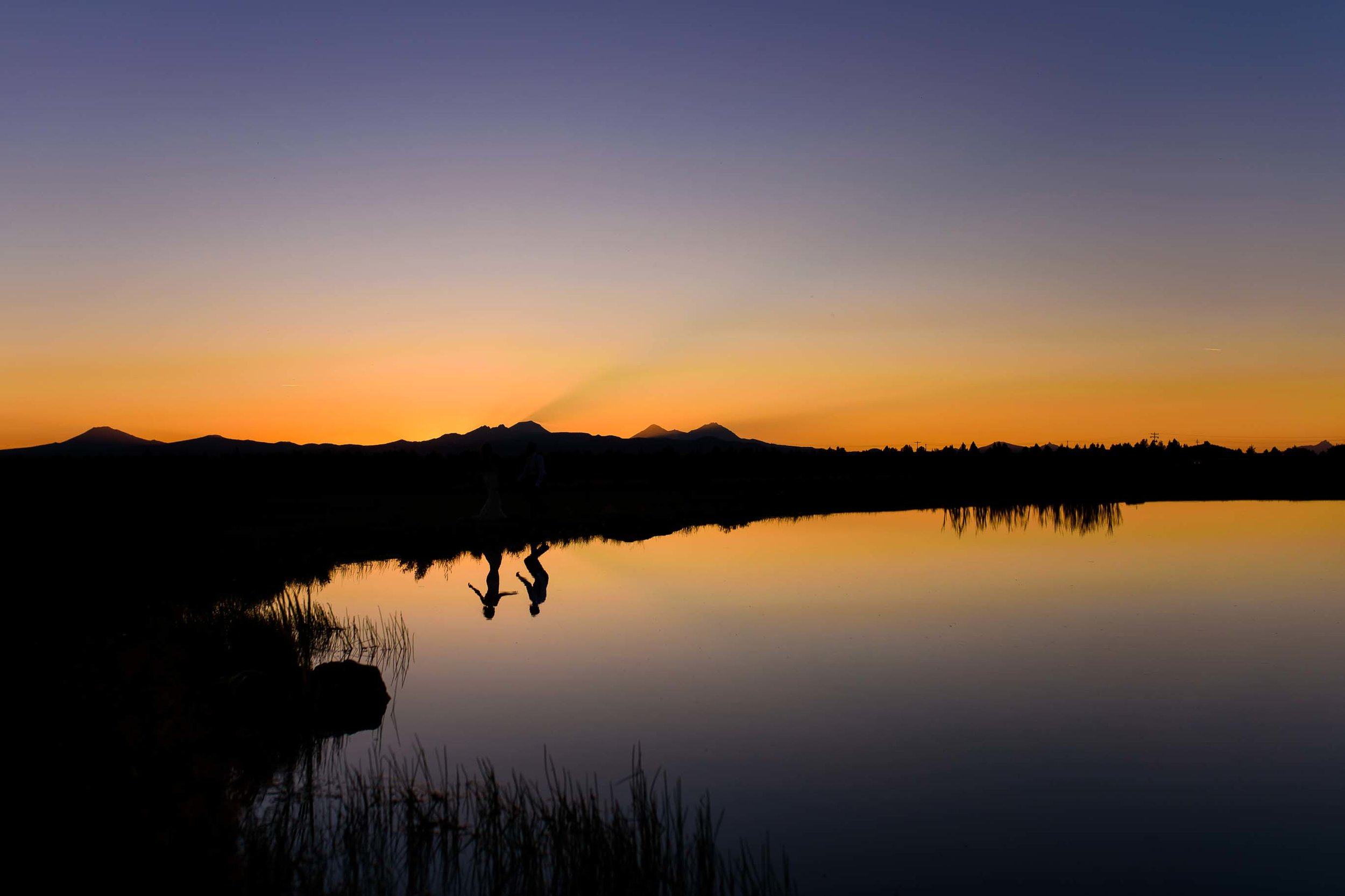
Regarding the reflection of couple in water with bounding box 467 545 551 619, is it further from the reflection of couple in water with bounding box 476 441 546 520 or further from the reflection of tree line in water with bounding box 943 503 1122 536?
the reflection of tree line in water with bounding box 943 503 1122 536

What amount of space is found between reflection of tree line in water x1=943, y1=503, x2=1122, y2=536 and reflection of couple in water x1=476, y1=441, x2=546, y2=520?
1502cm

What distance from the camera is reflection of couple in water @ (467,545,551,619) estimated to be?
58.4 feet

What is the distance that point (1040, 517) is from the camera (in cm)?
3938

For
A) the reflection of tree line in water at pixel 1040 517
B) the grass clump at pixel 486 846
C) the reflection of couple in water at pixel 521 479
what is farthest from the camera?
the reflection of tree line in water at pixel 1040 517

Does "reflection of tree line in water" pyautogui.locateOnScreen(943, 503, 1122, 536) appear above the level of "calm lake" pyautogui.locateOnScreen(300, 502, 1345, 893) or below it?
above

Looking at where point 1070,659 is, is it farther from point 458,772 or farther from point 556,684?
point 458,772

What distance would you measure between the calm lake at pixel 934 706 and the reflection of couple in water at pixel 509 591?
0.62 ft

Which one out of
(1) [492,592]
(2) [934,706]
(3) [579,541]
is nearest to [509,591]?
(1) [492,592]

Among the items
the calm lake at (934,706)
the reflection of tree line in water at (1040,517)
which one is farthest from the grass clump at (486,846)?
the reflection of tree line in water at (1040,517)

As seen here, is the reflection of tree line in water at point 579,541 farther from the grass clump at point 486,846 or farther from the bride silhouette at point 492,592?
the grass clump at point 486,846

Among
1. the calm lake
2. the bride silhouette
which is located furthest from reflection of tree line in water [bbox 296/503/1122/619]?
the calm lake

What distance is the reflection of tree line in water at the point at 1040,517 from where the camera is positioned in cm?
3522

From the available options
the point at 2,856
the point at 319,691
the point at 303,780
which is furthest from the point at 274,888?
the point at 319,691

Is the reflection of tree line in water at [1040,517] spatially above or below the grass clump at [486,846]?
above
